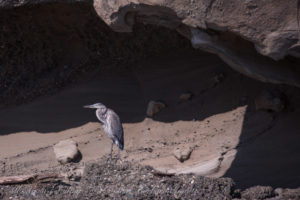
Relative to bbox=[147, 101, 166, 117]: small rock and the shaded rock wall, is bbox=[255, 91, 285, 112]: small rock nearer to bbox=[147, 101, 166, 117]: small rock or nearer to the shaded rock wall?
the shaded rock wall

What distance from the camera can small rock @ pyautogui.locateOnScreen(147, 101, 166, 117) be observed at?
6.05 metres

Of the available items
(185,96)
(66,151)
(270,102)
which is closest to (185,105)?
(185,96)

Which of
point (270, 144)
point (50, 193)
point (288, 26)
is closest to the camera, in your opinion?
point (288, 26)

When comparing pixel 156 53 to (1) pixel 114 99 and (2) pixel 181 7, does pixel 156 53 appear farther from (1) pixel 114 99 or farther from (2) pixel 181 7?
(2) pixel 181 7

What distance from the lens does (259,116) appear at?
18.4 feet

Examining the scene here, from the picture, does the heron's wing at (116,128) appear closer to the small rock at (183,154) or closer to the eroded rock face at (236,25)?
the small rock at (183,154)

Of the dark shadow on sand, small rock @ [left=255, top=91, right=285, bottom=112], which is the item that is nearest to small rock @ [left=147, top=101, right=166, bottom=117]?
the dark shadow on sand

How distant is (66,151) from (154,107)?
1.17 metres

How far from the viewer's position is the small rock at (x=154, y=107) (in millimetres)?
6051

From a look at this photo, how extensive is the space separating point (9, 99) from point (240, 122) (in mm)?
2902

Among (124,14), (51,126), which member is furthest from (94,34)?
(124,14)

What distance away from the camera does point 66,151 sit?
571 cm

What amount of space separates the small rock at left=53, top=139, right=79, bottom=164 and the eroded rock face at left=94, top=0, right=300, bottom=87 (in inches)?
66.3

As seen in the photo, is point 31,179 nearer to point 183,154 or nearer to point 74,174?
point 74,174
